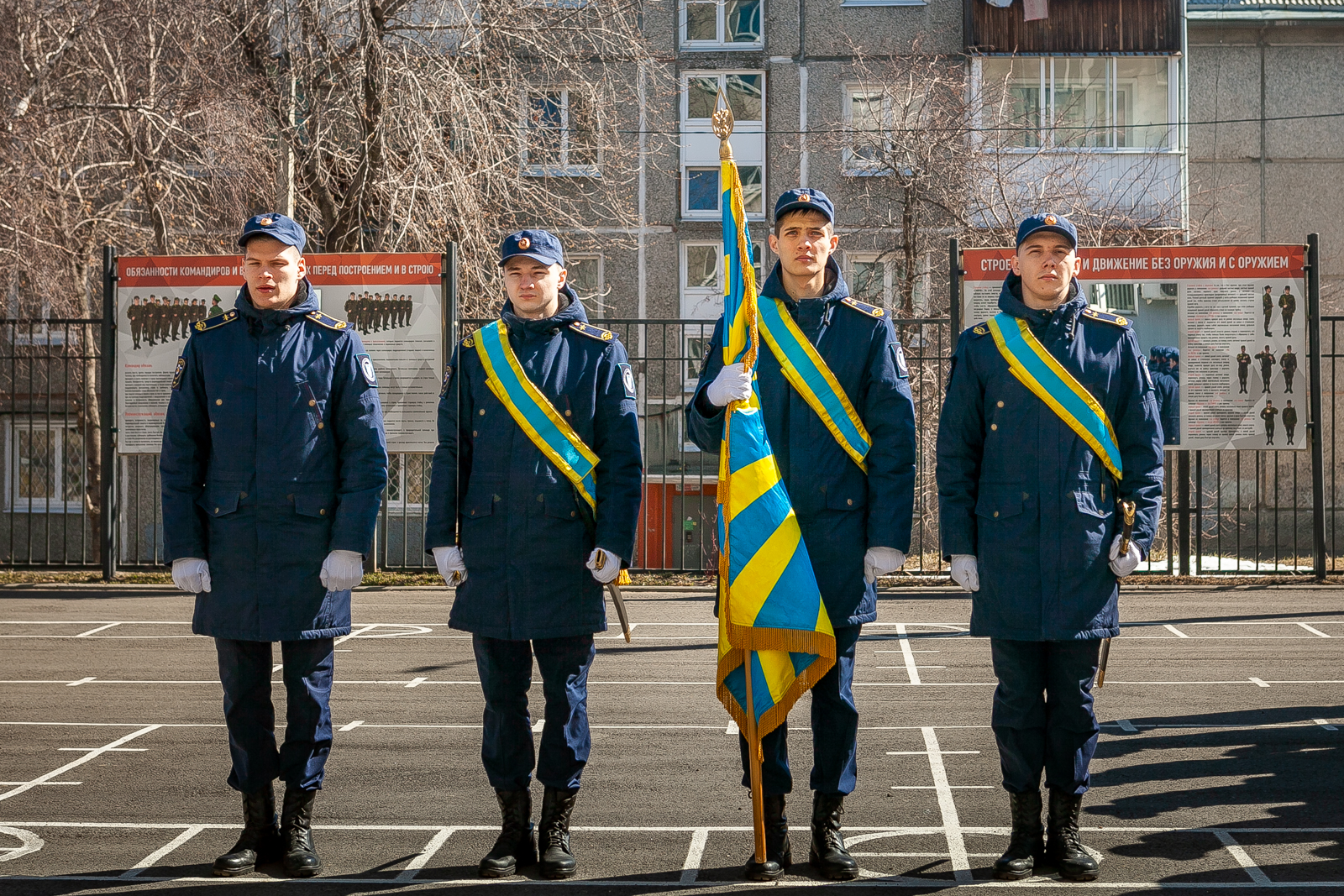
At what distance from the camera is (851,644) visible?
4680 mm

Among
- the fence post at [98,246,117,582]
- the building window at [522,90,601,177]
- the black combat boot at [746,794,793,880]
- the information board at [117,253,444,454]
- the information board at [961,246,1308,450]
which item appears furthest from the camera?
the building window at [522,90,601,177]

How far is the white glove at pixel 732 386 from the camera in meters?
4.50

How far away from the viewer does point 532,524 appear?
467 cm

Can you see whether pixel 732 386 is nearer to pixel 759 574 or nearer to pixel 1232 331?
pixel 759 574

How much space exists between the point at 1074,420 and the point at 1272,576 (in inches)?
368

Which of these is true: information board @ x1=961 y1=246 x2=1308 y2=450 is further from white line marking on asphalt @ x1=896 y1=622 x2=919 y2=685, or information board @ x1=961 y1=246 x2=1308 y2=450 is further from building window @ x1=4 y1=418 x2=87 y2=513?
building window @ x1=4 y1=418 x2=87 y2=513

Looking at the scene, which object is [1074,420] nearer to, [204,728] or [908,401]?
[908,401]

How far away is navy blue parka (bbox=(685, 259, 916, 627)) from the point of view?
181 inches

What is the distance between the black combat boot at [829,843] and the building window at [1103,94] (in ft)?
66.8

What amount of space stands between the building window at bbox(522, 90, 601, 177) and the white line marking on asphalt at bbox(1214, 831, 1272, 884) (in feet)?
40.0

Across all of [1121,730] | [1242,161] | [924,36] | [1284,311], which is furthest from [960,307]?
[1242,161]

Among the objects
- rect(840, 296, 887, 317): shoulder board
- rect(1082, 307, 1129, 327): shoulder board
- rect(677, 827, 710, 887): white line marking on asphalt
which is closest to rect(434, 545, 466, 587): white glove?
rect(677, 827, 710, 887): white line marking on asphalt

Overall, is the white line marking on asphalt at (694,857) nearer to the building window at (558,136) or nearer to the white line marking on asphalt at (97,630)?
the white line marking on asphalt at (97,630)

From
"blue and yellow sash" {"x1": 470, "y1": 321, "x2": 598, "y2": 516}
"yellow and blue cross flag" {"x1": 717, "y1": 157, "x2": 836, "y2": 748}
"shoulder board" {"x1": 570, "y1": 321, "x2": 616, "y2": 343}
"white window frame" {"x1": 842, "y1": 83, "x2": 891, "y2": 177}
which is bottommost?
"yellow and blue cross flag" {"x1": 717, "y1": 157, "x2": 836, "y2": 748}
